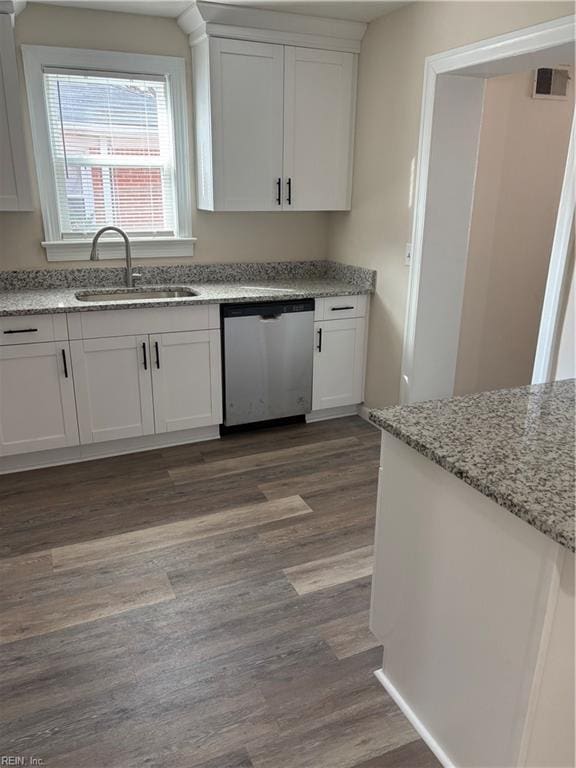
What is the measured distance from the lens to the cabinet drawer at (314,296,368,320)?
368 centimetres

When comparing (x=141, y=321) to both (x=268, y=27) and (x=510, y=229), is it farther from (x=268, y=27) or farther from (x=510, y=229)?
(x=510, y=229)

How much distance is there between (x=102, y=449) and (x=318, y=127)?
2.35m

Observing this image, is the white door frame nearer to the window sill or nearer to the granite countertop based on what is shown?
the granite countertop

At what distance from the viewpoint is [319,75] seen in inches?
140

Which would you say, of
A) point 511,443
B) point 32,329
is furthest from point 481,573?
point 32,329

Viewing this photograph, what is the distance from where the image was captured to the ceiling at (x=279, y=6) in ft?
10.2

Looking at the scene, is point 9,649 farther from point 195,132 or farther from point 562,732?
point 195,132

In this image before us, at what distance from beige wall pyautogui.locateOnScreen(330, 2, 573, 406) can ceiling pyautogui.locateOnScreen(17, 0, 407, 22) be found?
0.16 meters

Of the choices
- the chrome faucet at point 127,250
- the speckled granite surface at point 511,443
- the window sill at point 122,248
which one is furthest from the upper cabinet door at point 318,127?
the speckled granite surface at point 511,443

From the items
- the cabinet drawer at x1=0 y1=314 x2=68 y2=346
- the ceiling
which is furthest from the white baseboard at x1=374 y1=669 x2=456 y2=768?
the ceiling

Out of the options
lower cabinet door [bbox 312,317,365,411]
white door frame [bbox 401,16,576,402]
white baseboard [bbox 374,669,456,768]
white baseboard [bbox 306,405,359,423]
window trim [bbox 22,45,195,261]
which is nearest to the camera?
white baseboard [bbox 374,669,456,768]

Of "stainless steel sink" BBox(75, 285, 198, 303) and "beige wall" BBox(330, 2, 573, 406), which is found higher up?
"beige wall" BBox(330, 2, 573, 406)

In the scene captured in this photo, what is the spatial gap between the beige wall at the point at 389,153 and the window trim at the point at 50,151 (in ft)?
3.57

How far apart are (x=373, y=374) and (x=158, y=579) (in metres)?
2.07
